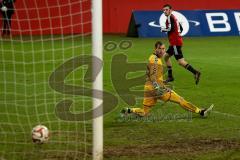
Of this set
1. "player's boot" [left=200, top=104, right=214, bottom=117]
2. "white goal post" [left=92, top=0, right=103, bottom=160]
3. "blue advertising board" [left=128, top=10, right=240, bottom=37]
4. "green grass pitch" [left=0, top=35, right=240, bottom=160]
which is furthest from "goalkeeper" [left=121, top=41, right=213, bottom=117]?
"blue advertising board" [left=128, top=10, right=240, bottom=37]

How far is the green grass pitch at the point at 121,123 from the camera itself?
8664mm

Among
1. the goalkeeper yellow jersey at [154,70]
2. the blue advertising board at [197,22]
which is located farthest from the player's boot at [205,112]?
the blue advertising board at [197,22]

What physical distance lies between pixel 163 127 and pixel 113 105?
7.81ft

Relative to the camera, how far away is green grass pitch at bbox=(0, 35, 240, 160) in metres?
8.66

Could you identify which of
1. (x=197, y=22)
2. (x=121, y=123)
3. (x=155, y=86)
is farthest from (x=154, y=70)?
(x=197, y=22)

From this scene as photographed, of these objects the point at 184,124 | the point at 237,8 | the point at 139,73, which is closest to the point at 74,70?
the point at 139,73

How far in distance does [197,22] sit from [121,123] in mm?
19522

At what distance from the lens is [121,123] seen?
10875mm

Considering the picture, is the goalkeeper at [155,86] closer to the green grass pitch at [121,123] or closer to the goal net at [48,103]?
the green grass pitch at [121,123]

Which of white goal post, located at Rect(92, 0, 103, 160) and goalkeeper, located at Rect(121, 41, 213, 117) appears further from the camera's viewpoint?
goalkeeper, located at Rect(121, 41, 213, 117)

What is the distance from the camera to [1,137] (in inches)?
379

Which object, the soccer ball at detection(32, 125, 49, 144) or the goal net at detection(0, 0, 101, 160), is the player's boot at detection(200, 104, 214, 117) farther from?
the soccer ball at detection(32, 125, 49, 144)

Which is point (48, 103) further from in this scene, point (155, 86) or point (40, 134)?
point (40, 134)

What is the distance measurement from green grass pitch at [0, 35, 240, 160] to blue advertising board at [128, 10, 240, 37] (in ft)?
34.1
